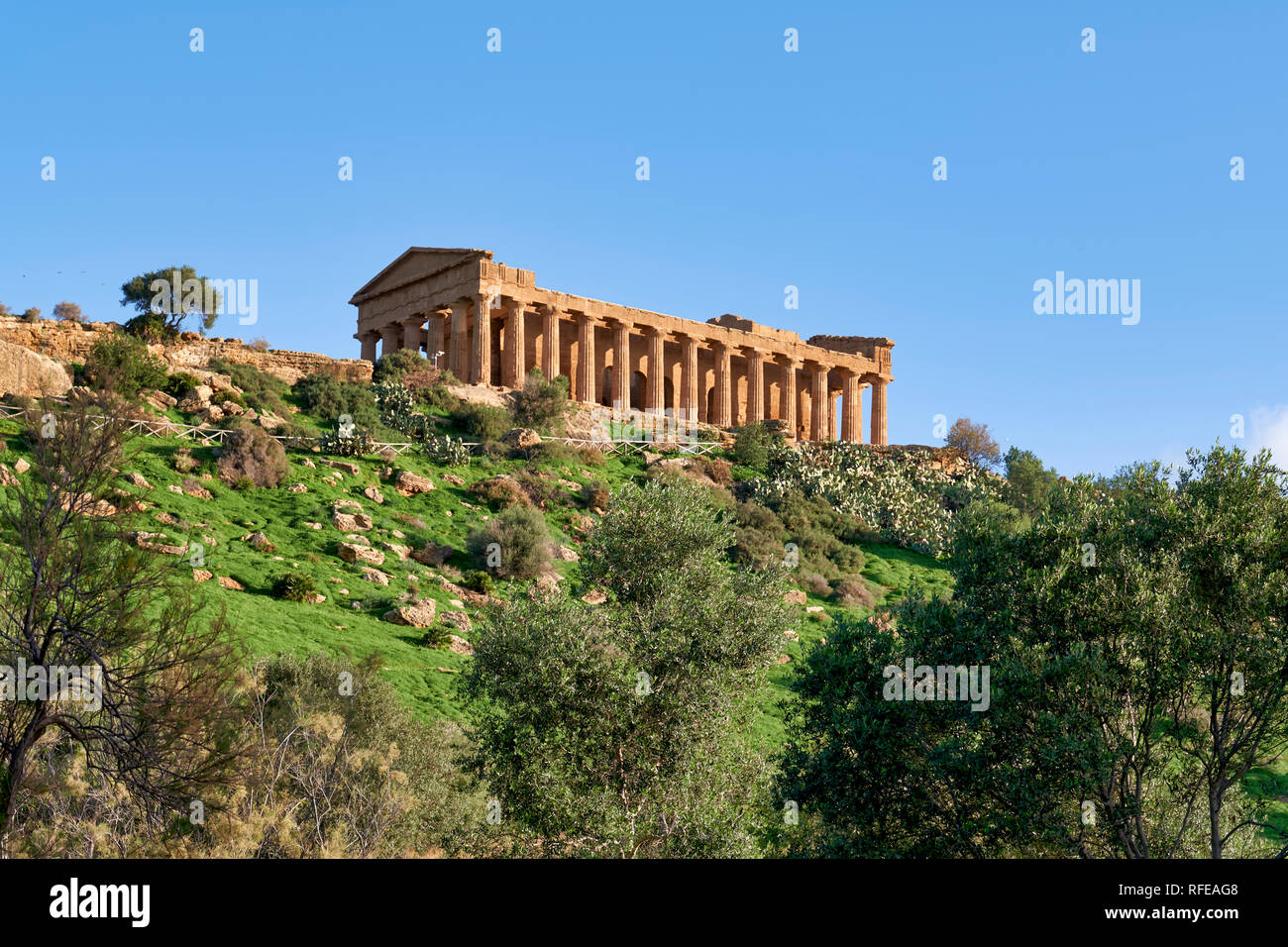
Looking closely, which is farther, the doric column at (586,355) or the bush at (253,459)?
the doric column at (586,355)

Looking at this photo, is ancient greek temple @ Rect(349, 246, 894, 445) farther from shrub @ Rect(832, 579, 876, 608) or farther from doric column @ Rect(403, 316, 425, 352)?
shrub @ Rect(832, 579, 876, 608)

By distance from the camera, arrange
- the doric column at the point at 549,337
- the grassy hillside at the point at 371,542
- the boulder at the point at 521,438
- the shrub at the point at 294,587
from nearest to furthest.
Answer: the grassy hillside at the point at 371,542
the shrub at the point at 294,587
the boulder at the point at 521,438
the doric column at the point at 549,337

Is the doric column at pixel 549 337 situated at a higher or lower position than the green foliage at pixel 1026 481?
higher

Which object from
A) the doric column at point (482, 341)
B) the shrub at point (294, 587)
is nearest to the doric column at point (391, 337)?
the doric column at point (482, 341)

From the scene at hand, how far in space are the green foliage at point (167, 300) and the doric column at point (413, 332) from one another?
9.93 meters

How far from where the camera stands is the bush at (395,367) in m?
53.4

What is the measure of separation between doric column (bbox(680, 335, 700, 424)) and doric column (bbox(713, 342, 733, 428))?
134 cm

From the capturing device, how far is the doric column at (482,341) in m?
55.5

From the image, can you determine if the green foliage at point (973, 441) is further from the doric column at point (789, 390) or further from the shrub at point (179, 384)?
the shrub at point (179, 384)

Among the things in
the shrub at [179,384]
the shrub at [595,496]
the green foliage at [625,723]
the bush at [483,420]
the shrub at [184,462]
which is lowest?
the green foliage at [625,723]

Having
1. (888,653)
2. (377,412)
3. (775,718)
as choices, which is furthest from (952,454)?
(888,653)

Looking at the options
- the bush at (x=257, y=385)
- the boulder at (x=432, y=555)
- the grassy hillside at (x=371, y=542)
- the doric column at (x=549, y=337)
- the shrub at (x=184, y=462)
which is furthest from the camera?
the doric column at (x=549, y=337)

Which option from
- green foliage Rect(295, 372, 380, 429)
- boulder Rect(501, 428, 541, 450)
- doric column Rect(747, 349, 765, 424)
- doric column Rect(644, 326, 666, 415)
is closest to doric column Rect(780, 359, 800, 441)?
doric column Rect(747, 349, 765, 424)

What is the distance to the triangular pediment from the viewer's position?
56.6 metres
